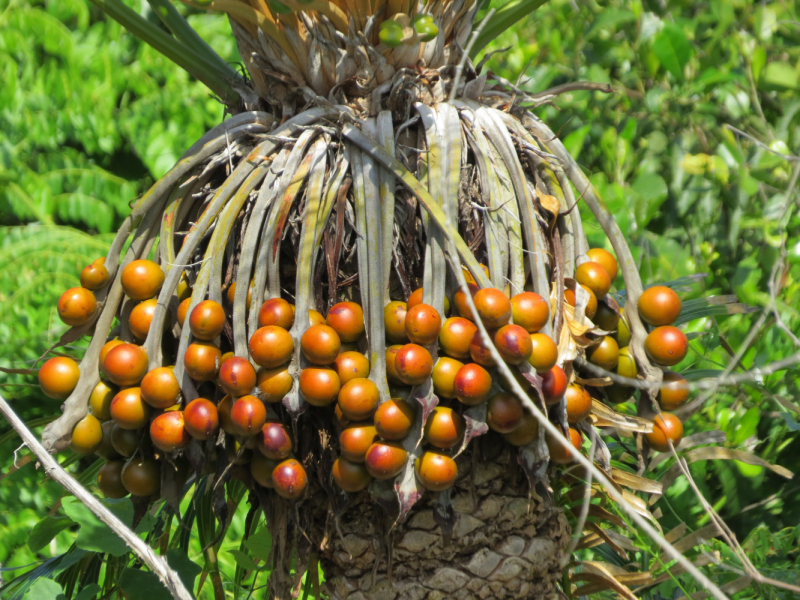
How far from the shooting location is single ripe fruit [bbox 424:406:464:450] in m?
0.66

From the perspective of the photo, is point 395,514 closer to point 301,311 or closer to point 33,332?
point 301,311

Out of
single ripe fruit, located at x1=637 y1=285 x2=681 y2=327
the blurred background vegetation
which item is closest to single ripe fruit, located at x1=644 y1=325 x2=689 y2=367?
single ripe fruit, located at x1=637 y1=285 x2=681 y2=327

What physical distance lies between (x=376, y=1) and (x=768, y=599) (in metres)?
0.94

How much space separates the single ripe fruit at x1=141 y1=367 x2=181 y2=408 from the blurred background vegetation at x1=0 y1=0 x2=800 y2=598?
101 centimetres

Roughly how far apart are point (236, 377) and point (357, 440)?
0.12 m

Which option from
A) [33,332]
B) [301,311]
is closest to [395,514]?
[301,311]

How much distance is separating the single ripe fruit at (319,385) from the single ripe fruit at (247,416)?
4 cm

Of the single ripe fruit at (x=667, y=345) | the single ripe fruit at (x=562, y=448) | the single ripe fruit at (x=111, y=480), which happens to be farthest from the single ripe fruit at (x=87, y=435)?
the single ripe fruit at (x=667, y=345)

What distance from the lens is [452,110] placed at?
76 cm

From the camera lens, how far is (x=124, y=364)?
0.71m

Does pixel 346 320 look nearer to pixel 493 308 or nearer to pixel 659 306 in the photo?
pixel 493 308

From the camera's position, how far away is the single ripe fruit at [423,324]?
0.66 meters

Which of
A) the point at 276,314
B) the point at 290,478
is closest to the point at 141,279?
the point at 276,314

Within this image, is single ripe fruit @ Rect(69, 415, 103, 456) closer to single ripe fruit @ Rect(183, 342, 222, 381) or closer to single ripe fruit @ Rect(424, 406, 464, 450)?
single ripe fruit @ Rect(183, 342, 222, 381)
